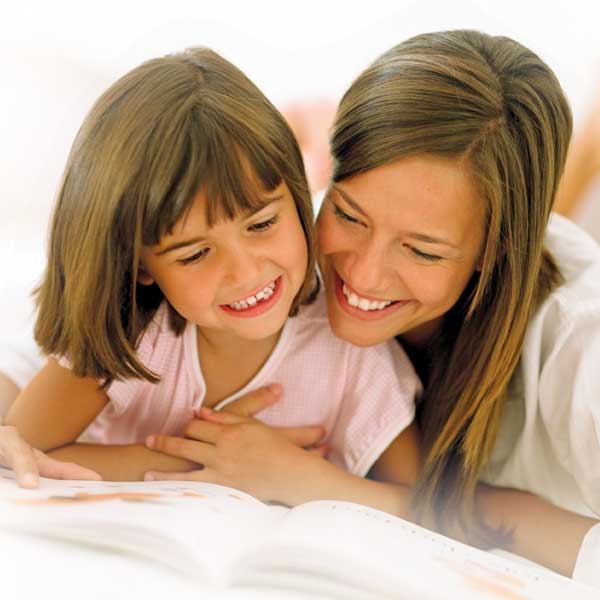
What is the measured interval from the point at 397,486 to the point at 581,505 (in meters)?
0.26

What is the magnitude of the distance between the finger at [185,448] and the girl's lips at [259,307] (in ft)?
0.62

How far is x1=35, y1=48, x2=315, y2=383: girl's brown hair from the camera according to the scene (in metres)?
0.77

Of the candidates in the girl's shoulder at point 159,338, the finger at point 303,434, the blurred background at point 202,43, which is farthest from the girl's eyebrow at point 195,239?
the blurred background at point 202,43

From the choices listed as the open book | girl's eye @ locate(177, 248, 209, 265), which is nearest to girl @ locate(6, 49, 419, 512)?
girl's eye @ locate(177, 248, 209, 265)

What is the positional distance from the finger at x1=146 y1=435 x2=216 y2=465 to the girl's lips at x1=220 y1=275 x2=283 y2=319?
0.62 feet

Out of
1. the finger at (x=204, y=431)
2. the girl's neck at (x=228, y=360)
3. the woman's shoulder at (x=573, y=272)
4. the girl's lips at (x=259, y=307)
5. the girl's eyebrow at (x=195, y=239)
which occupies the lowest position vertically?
the finger at (x=204, y=431)

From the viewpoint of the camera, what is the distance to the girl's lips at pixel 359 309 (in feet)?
3.24

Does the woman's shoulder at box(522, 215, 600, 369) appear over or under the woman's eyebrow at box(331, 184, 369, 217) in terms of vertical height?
under

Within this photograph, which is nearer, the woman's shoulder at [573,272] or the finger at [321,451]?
the woman's shoulder at [573,272]

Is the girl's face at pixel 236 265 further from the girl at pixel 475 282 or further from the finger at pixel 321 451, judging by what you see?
the finger at pixel 321 451

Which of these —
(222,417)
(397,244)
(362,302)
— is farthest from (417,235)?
(222,417)

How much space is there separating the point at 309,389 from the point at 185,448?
194mm

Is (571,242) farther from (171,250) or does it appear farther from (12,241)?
(12,241)

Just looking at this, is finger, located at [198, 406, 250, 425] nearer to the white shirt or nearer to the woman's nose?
the woman's nose
